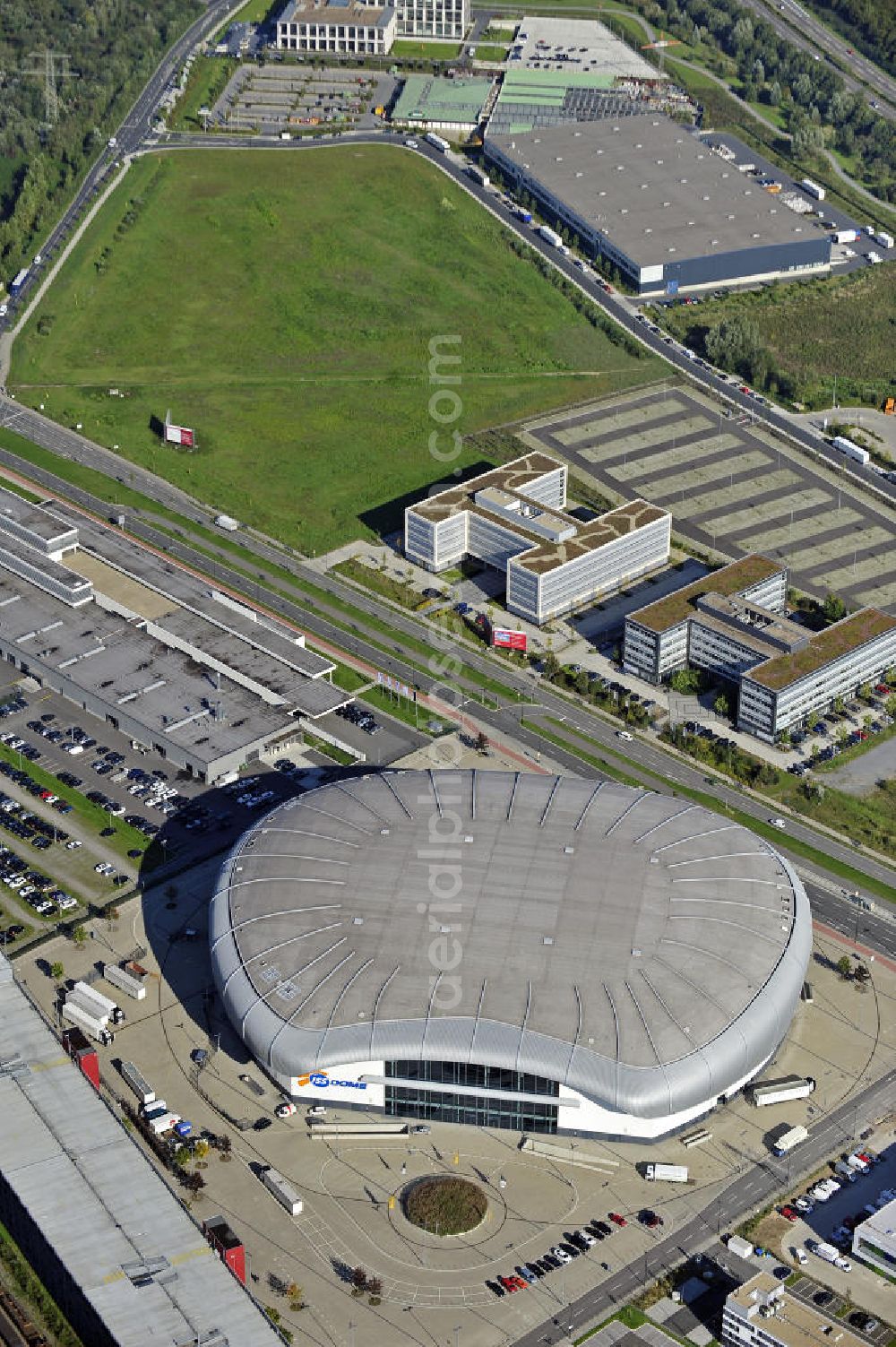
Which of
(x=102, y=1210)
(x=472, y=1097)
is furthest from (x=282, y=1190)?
(x=472, y=1097)

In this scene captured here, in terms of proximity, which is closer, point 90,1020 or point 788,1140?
point 788,1140

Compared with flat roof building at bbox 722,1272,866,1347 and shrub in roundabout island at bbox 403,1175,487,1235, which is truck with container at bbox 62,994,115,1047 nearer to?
shrub in roundabout island at bbox 403,1175,487,1235

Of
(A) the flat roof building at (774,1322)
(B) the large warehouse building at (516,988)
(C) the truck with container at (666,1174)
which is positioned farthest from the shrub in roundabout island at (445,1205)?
(A) the flat roof building at (774,1322)

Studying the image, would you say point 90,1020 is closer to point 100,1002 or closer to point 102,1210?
point 100,1002

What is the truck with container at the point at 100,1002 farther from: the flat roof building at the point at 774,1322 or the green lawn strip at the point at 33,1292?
the flat roof building at the point at 774,1322

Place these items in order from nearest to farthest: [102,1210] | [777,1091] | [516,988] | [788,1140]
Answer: [102,1210] < [788,1140] < [516,988] < [777,1091]
